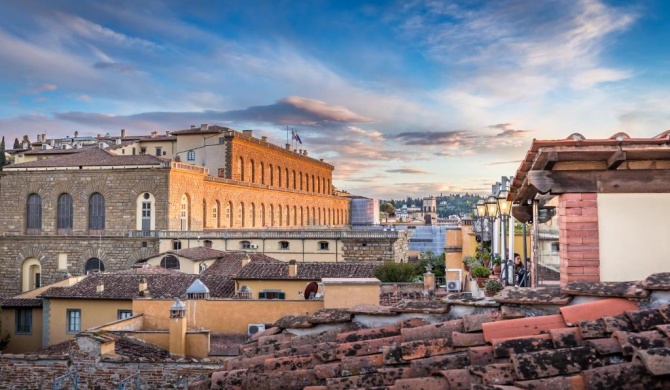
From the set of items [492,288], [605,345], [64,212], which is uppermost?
[64,212]

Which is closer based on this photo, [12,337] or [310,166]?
[12,337]

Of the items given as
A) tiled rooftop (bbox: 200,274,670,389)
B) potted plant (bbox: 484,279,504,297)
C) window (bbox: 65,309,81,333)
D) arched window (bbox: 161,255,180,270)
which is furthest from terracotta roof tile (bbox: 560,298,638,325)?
arched window (bbox: 161,255,180,270)

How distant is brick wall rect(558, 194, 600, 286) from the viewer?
4.57m

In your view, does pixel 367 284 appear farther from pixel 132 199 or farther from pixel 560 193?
pixel 132 199

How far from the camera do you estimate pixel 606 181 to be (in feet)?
15.1

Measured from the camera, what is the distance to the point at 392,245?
35.2m

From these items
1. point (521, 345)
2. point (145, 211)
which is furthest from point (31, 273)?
point (521, 345)

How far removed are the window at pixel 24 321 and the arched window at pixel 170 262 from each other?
10282mm

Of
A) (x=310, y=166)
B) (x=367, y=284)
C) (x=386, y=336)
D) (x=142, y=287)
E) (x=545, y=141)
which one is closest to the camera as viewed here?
(x=386, y=336)

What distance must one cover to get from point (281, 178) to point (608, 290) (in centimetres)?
5982

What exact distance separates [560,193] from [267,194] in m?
50.8

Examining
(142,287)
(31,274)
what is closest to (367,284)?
(142,287)

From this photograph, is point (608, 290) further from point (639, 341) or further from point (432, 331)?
point (432, 331)

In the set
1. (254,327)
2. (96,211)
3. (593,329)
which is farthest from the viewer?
(96,211)
